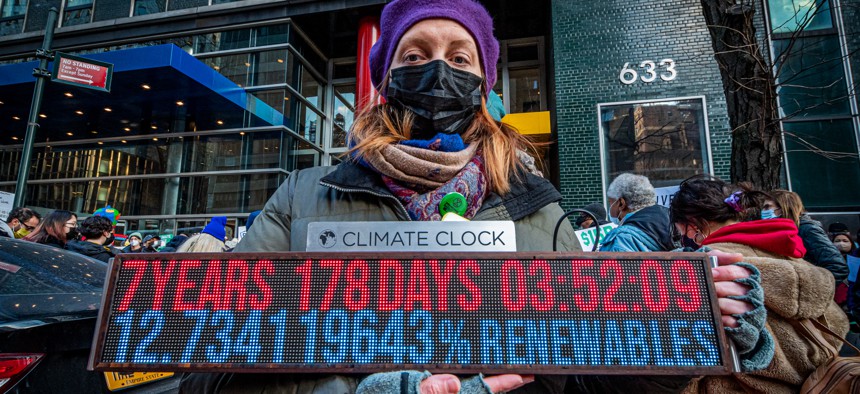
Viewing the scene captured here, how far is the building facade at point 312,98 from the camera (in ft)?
33.4

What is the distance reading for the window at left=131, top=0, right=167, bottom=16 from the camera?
50.3ft

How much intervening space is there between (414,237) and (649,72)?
35.9 ft

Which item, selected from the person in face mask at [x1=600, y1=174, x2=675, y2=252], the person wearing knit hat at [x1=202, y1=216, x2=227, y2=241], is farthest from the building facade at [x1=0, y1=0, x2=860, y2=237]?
the person wearing knit hat at [x1=202, y1=216, x2=227, y2=241]

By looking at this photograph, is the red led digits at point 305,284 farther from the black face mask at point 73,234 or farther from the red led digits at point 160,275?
the black face mask at point 73,234

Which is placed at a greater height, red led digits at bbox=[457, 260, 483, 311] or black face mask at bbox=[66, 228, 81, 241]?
A: black face mask at bbox=[66, 228, 81, 241]

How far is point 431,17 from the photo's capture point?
1808mm

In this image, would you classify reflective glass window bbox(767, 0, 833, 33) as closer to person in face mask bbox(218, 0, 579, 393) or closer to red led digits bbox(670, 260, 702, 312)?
person in face mask bbox(218, 0, 579, 393)

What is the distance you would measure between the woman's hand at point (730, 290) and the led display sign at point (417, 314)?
68 mm

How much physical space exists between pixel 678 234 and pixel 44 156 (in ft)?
69.3

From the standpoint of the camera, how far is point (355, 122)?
1.88 meters

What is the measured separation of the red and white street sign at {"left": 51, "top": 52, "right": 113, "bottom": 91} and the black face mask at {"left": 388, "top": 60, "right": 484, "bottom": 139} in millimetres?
10668

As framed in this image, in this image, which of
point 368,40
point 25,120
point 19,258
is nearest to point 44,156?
point 25,120

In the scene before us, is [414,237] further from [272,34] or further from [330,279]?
[272,34]

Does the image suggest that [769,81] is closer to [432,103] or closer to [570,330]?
[432,103]
